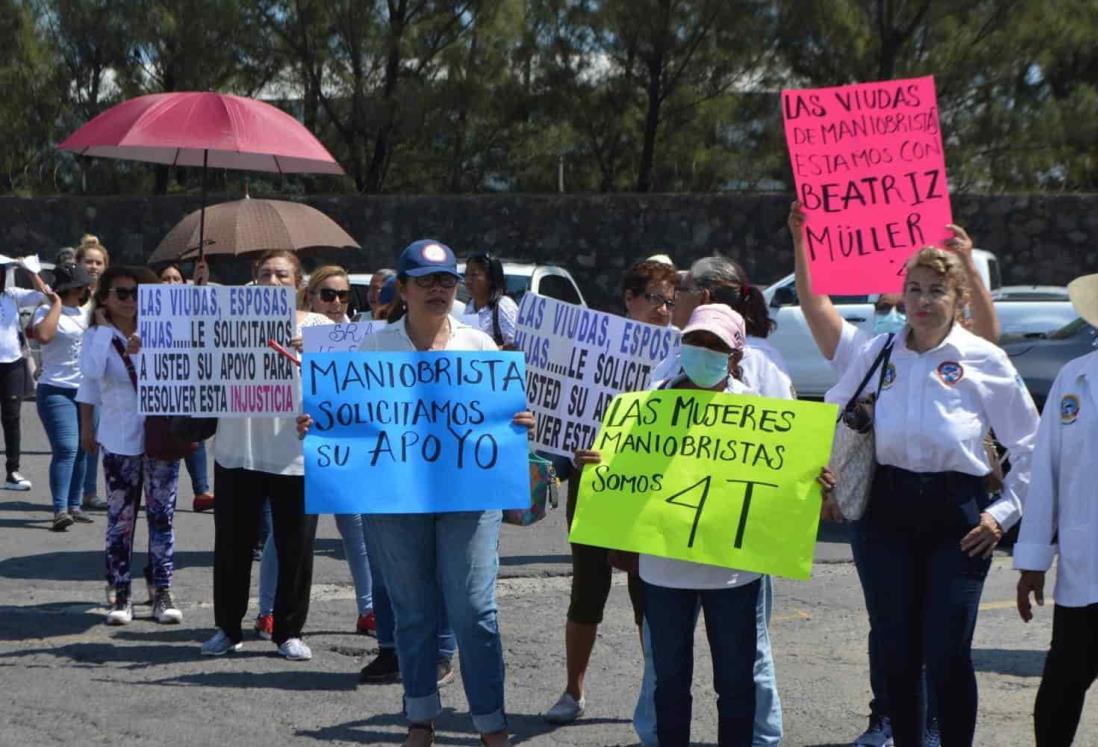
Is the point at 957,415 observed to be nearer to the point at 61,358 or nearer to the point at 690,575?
the point at 690,575

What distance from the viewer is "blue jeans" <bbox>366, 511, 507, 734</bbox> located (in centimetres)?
538

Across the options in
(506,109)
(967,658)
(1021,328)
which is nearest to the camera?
(967,658)

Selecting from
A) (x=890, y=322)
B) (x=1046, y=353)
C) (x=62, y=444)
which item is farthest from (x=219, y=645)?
(x=1046, y=353)

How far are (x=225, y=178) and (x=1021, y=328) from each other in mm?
14686

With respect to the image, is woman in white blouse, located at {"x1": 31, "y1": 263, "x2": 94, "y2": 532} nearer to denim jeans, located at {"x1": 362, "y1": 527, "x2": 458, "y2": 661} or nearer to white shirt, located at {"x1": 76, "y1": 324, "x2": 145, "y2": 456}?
white shirt, located at {"x1": 76, "y1": 324, "x2": 145, "y2": 456}

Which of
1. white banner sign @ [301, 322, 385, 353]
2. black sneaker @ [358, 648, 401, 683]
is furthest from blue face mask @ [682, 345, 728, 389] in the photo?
white banner sign @ [301, 322, 385, 353]

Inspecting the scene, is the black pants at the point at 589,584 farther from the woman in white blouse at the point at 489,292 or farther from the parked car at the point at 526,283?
the parked car at the point at 526,283

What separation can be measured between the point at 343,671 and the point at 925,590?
2856 mm

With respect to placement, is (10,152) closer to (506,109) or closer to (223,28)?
(223,28)

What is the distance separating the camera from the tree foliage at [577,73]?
21938mm

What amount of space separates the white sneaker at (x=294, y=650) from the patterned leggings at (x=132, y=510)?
98cm

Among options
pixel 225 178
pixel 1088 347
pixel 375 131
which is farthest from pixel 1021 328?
pixel 225 178

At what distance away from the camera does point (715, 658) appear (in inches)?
188

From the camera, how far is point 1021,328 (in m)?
14.6
